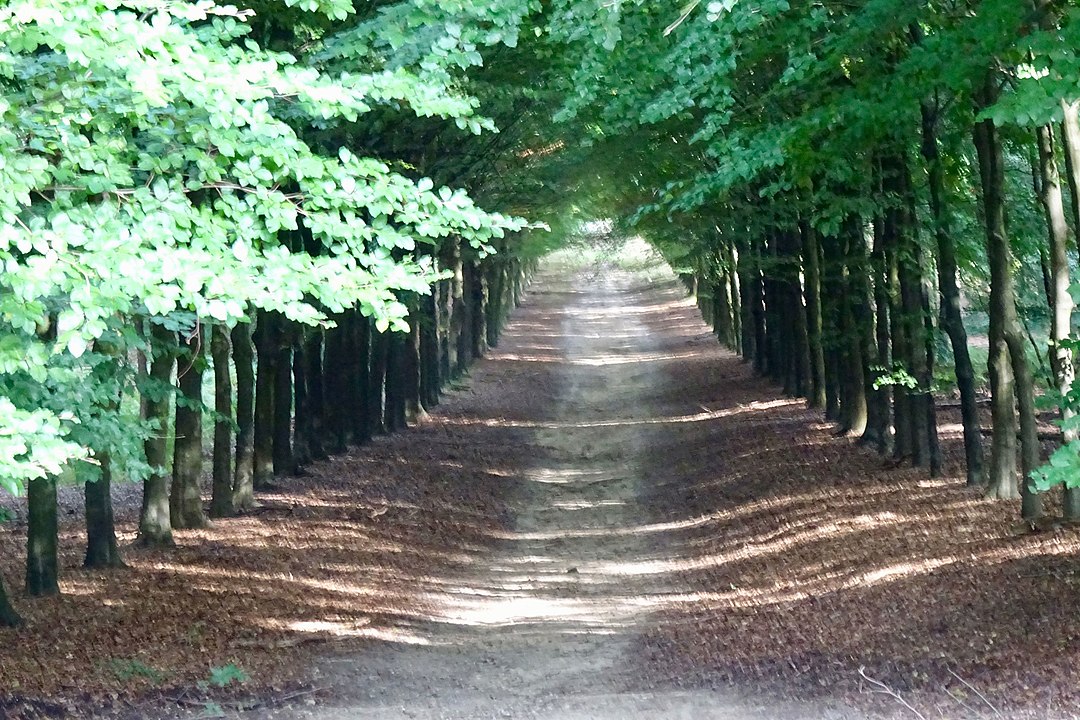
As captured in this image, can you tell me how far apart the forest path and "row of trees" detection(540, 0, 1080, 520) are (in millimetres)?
3806

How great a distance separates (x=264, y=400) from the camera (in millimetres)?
20047

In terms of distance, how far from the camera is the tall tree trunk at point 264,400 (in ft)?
64.3

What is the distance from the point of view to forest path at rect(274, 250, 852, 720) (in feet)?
31.6

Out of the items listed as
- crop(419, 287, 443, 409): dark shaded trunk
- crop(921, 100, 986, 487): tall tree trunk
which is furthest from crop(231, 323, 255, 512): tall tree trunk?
crop(419, 287, 443, 409): dark shaded trunk

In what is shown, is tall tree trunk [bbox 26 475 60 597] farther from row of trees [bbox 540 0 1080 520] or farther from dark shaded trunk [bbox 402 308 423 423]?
dark shaded trunk [bbox 402 308 423 423]

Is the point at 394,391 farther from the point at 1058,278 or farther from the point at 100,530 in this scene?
the point at 1058,278

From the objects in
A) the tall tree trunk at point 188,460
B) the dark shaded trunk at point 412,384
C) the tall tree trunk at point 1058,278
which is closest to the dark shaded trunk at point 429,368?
the dark shaded trunk at point 412,384

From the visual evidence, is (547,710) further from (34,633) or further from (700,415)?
(700,415)

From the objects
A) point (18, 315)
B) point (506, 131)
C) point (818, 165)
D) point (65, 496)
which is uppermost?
point (506, 131)

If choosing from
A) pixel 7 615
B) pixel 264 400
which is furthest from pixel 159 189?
pixel 264 400

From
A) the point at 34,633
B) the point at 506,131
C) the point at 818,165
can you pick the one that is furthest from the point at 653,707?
the point at 506,131

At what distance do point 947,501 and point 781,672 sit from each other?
643 cm

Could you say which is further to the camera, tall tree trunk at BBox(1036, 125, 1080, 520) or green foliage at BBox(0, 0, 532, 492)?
tall tree trunk at BBox(1036, 125, 1080, 520)

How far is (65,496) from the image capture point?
85.4 feet
